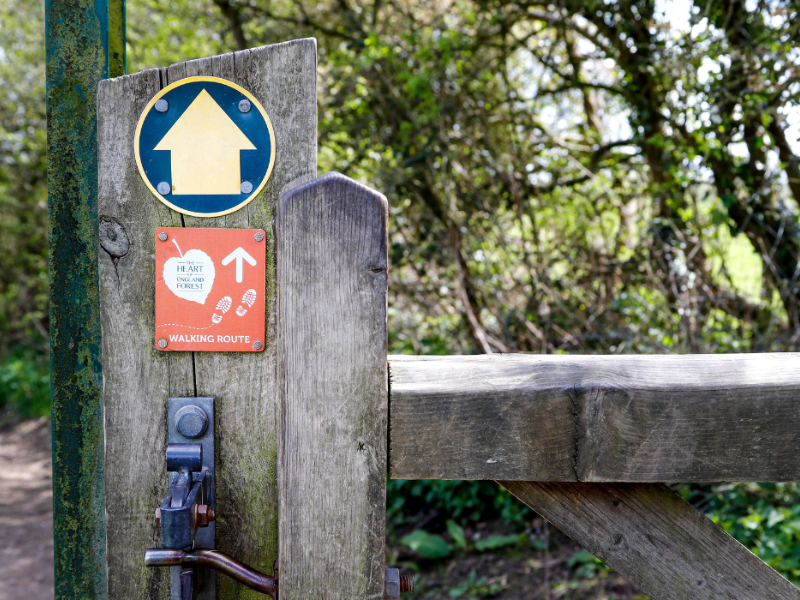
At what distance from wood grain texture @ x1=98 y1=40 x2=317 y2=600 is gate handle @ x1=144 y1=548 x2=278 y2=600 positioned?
0.11 metres

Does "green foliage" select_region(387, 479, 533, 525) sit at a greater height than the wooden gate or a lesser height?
lesser

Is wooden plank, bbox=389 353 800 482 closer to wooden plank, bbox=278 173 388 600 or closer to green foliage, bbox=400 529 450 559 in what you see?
wooden plank, bbox=278 173 388 600

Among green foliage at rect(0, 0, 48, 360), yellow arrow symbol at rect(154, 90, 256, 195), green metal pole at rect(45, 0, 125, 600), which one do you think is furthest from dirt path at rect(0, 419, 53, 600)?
yellow arrow symbol at rect(154, 90, 256, 195)

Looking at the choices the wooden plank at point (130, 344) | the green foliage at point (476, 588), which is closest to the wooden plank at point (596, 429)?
the wooden plank at point (130, 344)

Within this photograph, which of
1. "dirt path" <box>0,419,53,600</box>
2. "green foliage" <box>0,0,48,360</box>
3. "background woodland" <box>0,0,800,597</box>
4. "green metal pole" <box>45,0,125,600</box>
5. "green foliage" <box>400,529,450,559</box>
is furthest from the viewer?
"green foliage" <box>0,0,48,360</box>

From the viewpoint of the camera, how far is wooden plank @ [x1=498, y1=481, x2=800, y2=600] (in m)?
1.01

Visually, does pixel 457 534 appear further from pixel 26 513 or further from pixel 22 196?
pixel 22 196

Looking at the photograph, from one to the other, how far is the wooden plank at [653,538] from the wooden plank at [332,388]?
0.91ft

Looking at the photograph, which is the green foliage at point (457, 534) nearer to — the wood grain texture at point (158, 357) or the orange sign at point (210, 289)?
the wood grain texture at point (158, 357)

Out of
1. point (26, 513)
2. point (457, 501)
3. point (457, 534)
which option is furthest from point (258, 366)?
point (26, 513)

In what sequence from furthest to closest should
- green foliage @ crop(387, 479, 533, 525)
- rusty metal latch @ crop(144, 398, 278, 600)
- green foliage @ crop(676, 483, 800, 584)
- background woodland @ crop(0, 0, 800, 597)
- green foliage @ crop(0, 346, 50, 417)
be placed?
green foliage @ crop(0, 346, 50, 417) → green foliage @ crop(387, 479, 533, 525) → background woodland @ crop(0, 0, 800, 597) → green foliage @ crop(676, 483, 800, 584) → rusty metal latch @ crop(144, 398, 278, 600)

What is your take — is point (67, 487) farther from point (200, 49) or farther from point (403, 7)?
point (200, 49)

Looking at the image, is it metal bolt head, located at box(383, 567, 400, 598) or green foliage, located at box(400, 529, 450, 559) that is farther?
green foliage, located at box(400, 529, 450, 559)

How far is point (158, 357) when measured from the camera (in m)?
1.02
